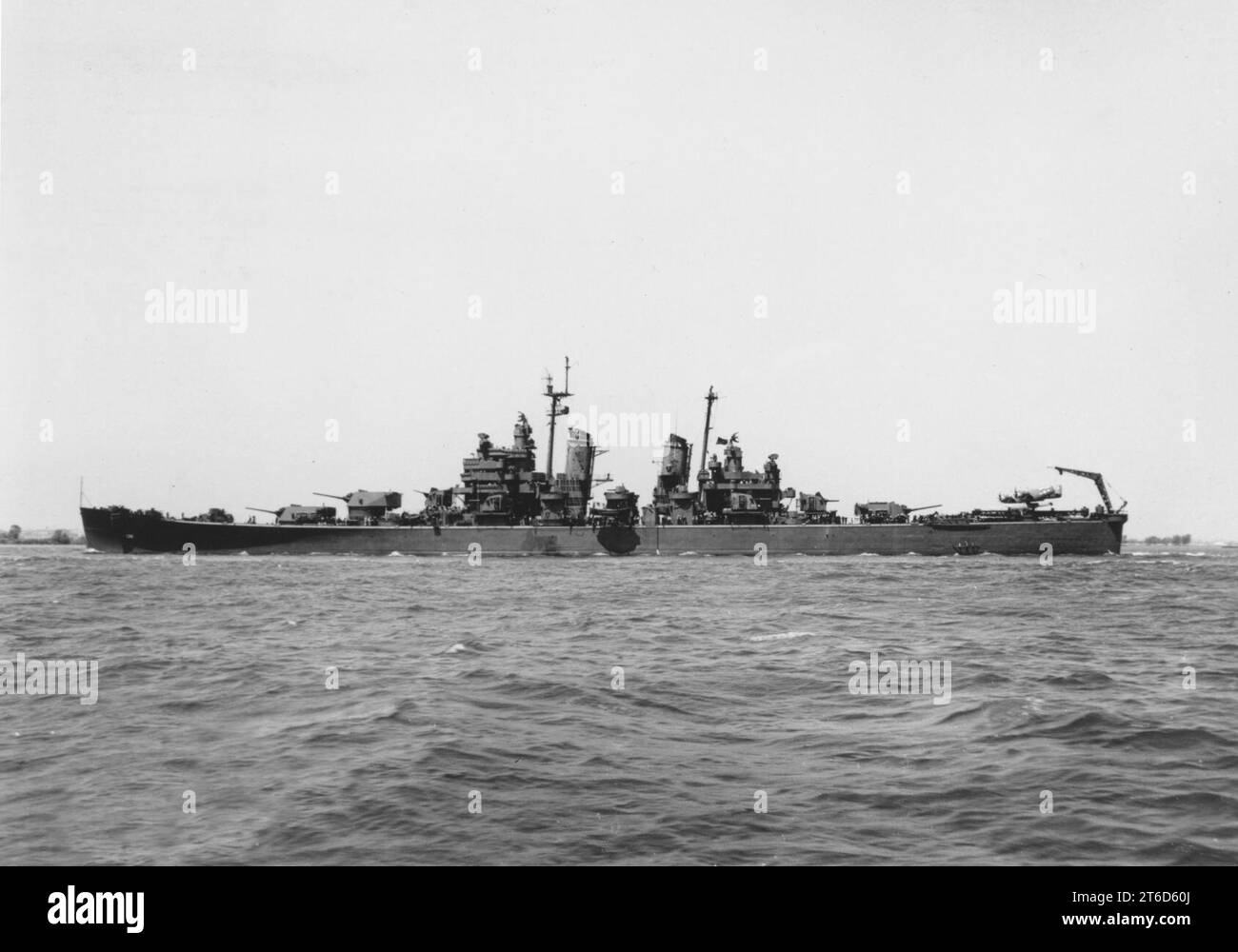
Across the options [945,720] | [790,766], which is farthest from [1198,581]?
[790,766]

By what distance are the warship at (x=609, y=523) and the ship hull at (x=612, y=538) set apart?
0.28ft

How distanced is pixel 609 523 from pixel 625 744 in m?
59.1

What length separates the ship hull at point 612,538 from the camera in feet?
212

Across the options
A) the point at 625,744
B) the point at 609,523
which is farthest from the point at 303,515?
the point at 625,744

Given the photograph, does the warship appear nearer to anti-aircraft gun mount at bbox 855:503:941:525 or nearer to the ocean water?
anti-aircraft gun mount at bbox 855:503:941:525

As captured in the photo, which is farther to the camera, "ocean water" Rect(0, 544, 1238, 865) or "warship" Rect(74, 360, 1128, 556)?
"warship" Rect(74, 360, 1128, 556)

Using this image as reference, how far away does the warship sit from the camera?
65.0 m

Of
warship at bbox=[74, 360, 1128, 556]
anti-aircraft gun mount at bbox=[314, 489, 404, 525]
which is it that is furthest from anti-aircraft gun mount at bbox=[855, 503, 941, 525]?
anti-aircraft gun mount at bbox=[314, 489, 404, 525]

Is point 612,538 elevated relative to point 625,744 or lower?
elevated

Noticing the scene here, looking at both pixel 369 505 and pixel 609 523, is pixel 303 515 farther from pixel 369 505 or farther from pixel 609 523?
pixel 609 523

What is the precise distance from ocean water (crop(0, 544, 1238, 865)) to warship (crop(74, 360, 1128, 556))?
1608 inches

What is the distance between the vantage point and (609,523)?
229ft
